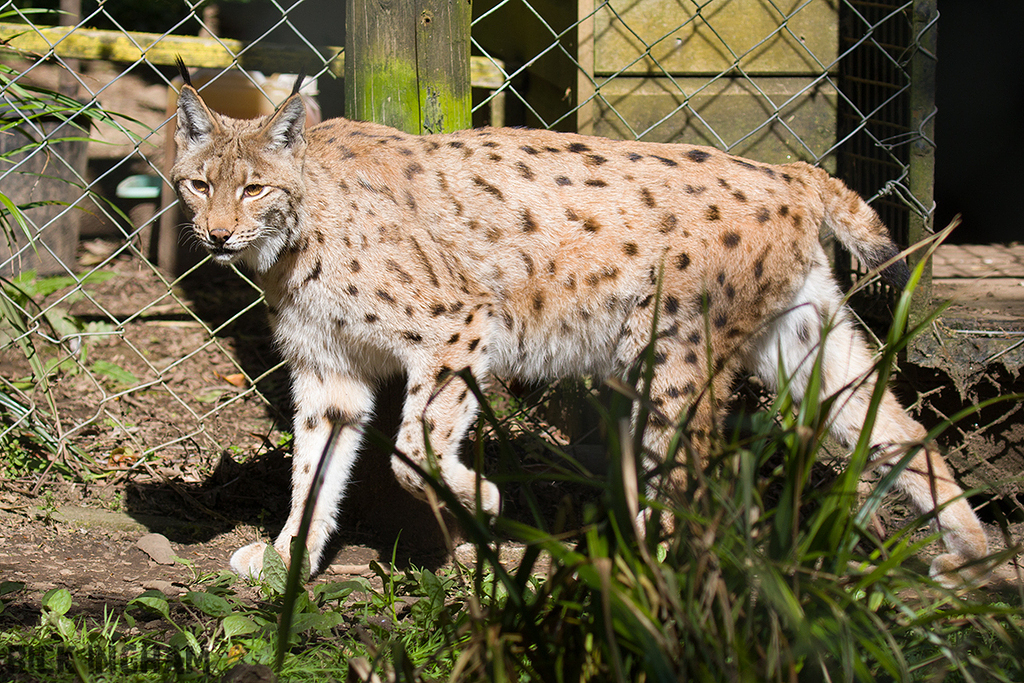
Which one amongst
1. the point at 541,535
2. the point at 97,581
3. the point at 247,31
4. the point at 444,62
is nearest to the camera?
the point at 541,535

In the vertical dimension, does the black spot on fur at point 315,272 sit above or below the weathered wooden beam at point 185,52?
below

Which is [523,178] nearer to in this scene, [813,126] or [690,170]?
[690,170]

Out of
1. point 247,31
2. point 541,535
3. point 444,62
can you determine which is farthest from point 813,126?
point 247,31

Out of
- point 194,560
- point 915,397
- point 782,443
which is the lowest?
point 194,560

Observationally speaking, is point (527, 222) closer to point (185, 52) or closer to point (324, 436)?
point (324, 436)

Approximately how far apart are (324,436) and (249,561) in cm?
51

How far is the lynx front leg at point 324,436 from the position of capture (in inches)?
121

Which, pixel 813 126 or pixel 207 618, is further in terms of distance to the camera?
pixel 813 126

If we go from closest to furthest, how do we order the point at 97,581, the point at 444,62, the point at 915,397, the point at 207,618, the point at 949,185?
the point at 207,618 < the point at 97,581 < the point at 444,62 < the point at 915,397 < the point at 949,185

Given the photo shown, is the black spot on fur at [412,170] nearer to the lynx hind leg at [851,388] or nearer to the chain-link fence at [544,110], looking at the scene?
the chain-link fence at [544,110]

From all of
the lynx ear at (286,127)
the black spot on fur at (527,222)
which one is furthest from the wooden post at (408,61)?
the black spot on fur at (527,222)

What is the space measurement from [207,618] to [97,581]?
50 centimetres

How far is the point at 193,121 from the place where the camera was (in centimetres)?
297

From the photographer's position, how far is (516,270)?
3037mm
